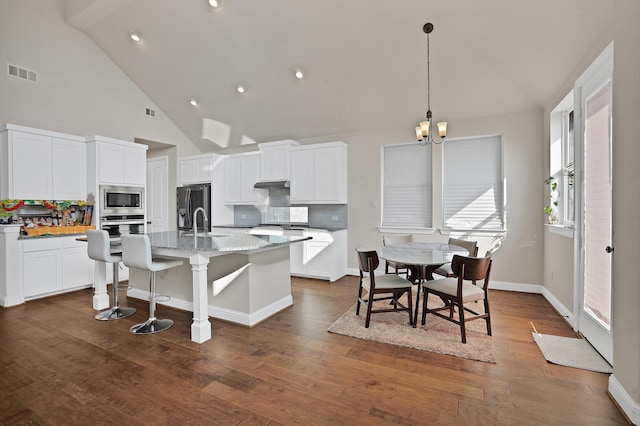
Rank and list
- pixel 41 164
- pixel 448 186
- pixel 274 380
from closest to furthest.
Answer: pixel 274 380 → pixel 41 164 → pixel 448 186

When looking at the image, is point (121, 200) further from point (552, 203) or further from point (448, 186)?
point (552, 203)

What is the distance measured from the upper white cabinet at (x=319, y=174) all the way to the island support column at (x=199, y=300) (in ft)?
9.47

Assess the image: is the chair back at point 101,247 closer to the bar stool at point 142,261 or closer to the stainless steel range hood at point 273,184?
the bar stool at point 142,261

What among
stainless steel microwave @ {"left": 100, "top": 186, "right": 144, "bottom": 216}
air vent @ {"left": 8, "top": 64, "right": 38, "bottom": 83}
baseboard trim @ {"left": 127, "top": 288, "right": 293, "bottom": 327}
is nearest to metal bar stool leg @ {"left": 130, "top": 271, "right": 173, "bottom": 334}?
baseboard trim @ {"left": 127, "top": 288, "right": 293, "bottom": 327}

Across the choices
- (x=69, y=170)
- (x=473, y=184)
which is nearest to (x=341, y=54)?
(x=473, y=184)

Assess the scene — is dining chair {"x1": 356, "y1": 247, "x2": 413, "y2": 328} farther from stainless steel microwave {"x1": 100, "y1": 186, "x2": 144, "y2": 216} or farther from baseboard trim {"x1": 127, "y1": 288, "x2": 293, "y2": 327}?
stainless steel microwave {"x1": 100, "y1": 186, "x2": 144, "y2": 216}

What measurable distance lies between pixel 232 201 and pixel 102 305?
10.1 ft

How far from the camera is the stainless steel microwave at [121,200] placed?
497cm

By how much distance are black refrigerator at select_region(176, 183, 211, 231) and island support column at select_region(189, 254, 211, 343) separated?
375 cm

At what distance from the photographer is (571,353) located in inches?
101

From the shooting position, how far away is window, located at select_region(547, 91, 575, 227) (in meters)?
3.65

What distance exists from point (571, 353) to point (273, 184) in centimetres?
467

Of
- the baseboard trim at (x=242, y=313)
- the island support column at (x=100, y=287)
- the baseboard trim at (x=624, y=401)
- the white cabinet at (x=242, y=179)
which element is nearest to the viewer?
the baseboard trim at (x=624, y=401)

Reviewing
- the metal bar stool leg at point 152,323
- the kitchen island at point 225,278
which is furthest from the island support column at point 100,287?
the metal bar stool leg at point 152,323
